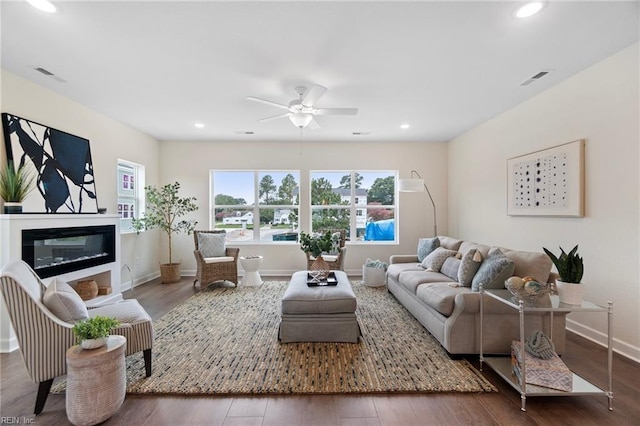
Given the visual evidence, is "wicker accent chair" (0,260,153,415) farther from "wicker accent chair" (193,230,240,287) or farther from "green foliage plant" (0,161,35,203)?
"wicker accent chair" (193,230,240,287)

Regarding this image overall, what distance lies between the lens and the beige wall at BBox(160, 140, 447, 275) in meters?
5.92

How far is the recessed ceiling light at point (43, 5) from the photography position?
6.47 feet

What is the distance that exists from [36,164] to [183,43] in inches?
94.4

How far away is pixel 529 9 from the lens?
2029 millimetres

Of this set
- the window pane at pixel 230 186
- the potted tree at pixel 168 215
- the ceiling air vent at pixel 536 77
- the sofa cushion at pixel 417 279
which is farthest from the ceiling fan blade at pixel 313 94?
the potted tree at pixel 168 215

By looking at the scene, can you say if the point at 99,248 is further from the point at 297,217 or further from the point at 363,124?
the point at 363,124

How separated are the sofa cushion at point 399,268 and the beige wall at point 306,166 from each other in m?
1.50

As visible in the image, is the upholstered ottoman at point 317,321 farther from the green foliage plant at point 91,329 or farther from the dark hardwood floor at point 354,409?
the green foliage plant at point 91,329

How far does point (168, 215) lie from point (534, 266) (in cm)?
568

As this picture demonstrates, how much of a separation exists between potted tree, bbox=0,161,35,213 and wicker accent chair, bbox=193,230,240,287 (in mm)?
2250

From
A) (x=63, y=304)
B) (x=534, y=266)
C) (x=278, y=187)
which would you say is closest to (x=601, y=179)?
(x=534, y=266)

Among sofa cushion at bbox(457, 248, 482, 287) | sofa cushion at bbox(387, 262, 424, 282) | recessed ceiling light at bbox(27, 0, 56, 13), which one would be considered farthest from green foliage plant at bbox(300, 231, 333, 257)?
recessed ceiling light at bbox(27, 0, 56, 13)

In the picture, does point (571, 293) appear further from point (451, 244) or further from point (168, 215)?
point (168, 215)

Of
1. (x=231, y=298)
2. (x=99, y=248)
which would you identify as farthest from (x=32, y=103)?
(x=231, y=298)
